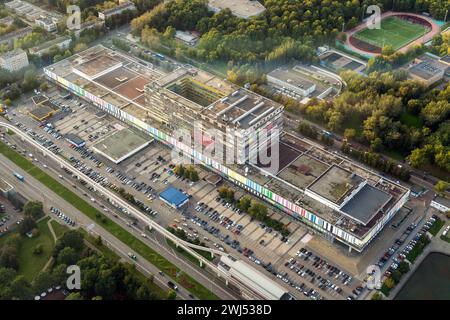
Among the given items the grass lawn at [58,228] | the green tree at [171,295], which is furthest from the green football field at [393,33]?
the grass lawn at [58,228]

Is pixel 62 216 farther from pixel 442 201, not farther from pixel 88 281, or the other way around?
pixel 442 201

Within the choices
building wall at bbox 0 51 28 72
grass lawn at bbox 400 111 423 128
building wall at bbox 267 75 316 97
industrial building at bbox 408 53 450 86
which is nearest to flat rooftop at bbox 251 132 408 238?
building wall at bbox 267 75 316 97

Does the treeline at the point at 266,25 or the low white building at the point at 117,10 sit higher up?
the low white building at the point at 117,10

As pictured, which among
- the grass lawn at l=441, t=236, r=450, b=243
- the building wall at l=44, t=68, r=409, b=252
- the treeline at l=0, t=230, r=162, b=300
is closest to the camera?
the treeline at l=0, t=230, r=162, b=300

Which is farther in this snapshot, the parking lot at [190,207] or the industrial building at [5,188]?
the industrial building at [5,188]

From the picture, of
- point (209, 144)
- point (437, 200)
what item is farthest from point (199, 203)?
point (437, 200)

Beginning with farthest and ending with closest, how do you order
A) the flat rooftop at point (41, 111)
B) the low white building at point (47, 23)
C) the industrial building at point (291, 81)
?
the low white building at point (47, 23)
the industrial building at point (291, 81)
the flat rooftop at point (41, 111)

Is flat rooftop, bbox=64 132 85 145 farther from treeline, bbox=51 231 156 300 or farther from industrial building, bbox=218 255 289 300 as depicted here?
industrial building, bbox=218 255 289 300

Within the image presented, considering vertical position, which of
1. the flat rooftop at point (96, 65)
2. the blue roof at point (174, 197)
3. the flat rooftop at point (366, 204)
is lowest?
the blue roof at point (174, 197)

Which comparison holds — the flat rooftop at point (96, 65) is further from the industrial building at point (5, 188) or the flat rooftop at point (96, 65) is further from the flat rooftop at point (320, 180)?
the flat rooftop at point (320, 180)
